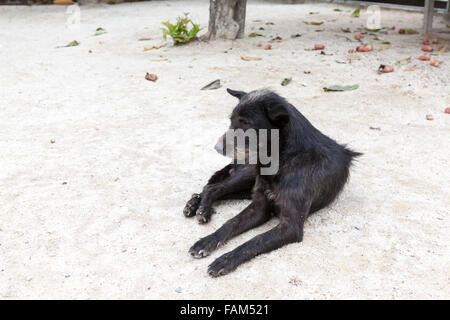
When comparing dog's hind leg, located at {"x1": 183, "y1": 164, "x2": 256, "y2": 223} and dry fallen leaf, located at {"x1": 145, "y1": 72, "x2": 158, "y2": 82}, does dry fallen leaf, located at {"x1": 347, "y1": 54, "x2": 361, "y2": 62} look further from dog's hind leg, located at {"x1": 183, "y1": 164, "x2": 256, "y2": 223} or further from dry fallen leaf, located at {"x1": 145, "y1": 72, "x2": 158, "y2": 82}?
dog's hind leg, located at {"x1": 183, "y1": 164, "x2": 256, "y2": 223}

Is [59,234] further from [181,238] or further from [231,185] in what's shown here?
[231,185]

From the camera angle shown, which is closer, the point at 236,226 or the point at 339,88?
the point at 236,226

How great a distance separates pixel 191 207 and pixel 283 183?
81 centimetres

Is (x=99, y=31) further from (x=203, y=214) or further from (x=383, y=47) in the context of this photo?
(x=203, y=214)

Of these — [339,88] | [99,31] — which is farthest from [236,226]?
[99,31]

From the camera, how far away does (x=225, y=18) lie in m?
9.80

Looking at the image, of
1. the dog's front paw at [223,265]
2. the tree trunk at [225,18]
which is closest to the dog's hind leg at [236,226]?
the dog's front paw at [223,265]

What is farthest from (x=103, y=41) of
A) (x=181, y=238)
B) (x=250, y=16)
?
(x=181, y=238)

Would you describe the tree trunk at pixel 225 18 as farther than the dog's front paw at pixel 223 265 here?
Yes

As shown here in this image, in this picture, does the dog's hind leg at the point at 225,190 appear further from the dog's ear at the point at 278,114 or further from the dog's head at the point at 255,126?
the dog's ear at the point at 278,114

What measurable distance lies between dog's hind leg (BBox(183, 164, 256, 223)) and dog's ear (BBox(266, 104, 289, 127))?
1.93 ft

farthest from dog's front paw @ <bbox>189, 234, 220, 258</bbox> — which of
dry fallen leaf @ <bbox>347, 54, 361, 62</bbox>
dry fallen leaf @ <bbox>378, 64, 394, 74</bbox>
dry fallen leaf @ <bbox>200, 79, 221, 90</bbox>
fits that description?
dry fallen leaf @ <bbox>347, 54, 361, 62</bbox>

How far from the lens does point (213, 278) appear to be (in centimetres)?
322

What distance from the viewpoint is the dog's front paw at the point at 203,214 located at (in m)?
3.92
